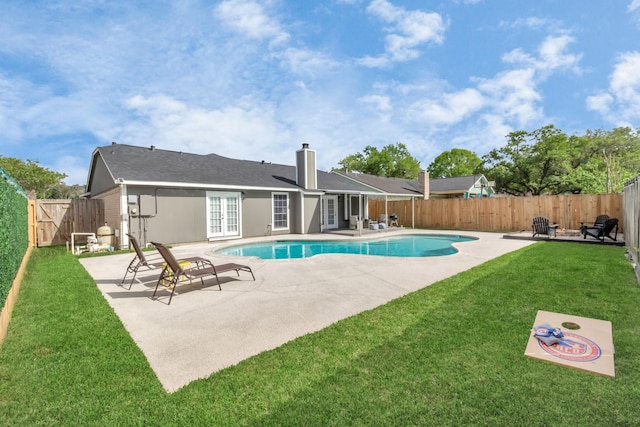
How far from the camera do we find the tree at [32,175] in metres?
32.1

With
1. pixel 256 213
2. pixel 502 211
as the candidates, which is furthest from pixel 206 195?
pixel 502 211

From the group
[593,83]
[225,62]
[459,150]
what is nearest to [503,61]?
[593,83]

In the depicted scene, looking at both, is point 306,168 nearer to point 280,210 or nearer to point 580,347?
point 280,210

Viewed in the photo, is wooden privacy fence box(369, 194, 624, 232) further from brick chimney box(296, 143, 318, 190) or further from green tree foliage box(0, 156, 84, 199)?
green tree foliage box(0, 156, 84, 199)

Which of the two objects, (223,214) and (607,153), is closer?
(223,214)

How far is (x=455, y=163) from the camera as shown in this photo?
61.8 m

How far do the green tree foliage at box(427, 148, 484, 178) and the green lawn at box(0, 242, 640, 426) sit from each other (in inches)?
2371

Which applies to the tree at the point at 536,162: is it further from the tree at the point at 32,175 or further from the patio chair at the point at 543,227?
the tree at the point at 32,175

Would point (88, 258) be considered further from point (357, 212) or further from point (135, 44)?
point (357, 212)

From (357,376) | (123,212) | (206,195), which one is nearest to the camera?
(357,376)

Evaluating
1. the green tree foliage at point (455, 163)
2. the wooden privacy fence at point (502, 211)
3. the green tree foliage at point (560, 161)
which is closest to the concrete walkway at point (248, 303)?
the wooden privacy fence at point (502, 211)

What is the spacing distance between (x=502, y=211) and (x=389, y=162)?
1473 inches

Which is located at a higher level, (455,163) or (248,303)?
(455,163)

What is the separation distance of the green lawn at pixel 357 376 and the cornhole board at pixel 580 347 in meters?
0.10
